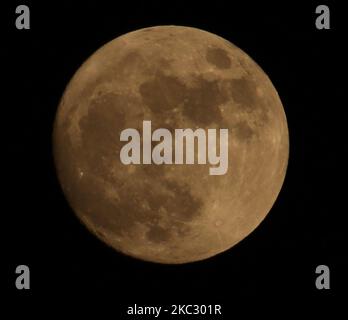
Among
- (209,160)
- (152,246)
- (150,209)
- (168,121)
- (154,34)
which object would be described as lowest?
(152,246)

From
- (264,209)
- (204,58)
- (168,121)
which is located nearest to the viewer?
(168,121)

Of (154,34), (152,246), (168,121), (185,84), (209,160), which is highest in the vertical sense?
(154,34)

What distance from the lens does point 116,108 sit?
4684 millimetres

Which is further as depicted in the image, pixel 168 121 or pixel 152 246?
pixel 152 246

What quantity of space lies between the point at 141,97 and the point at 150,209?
0.91 metres

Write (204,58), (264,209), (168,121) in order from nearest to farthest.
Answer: (168,121)
(204,58)
(264,209)

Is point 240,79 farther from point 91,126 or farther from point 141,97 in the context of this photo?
point 91,126

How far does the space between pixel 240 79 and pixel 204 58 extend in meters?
0.36

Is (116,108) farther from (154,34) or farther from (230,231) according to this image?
(230,231)

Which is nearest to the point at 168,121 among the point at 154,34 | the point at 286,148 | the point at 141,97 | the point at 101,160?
the point at 141,97

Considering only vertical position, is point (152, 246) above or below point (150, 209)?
below

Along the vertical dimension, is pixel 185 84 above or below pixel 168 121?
above

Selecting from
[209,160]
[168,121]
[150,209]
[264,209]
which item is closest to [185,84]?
[168,121]

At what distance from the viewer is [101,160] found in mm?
4754
